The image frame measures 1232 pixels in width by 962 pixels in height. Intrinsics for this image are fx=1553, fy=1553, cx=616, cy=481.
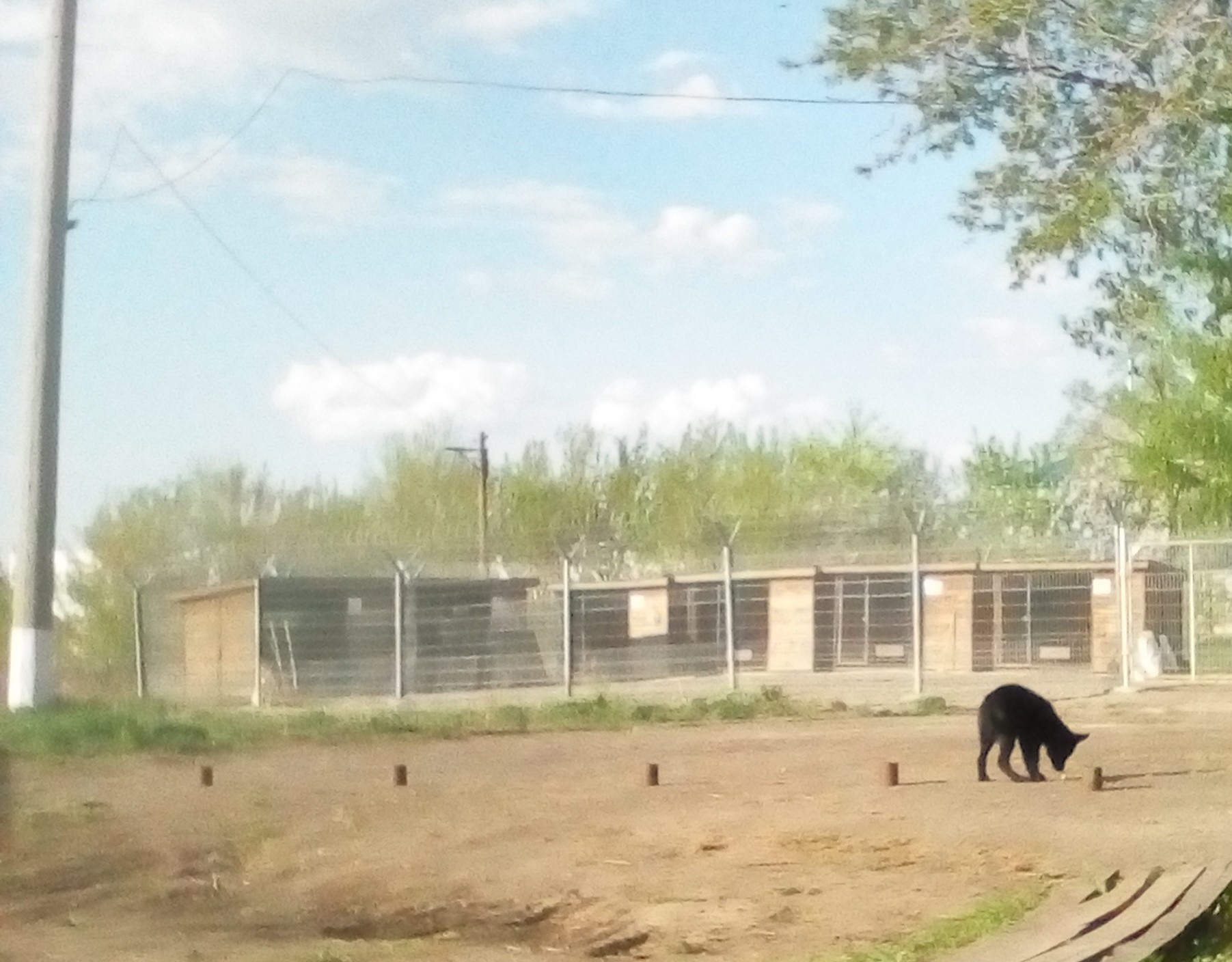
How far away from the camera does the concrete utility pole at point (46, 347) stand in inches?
167

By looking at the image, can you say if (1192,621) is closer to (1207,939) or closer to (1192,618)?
(1192,618)

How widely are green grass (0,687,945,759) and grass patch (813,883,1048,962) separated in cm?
214

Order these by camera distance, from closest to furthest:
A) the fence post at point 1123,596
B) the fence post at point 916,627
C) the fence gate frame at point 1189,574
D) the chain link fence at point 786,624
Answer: the chain link fence at point 786,624, the fence post at point 916,627, the fence gate frame at point 1189,574, the fence post at point 1123,596

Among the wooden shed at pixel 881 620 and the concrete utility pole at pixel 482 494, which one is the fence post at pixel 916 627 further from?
the concrete utility pole at pixel 482 494

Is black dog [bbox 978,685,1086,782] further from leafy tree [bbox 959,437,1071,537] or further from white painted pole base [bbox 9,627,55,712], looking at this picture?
white painted pole base [bbox 9,627,55,712]

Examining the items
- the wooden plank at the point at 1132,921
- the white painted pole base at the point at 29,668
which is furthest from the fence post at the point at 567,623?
the wooden plank at the point at 1132,921

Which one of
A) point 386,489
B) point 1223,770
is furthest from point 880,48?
point 1223,770

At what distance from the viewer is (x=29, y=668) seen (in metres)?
4.50

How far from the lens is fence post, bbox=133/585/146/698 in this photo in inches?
185

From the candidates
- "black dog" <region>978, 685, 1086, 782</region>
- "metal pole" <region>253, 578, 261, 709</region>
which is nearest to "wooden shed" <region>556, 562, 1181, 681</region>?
"black dog" <region>978, 685, 1086, 782</region>

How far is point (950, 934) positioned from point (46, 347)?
303 centimetres

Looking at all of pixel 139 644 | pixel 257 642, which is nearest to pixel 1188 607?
pixel 257 642

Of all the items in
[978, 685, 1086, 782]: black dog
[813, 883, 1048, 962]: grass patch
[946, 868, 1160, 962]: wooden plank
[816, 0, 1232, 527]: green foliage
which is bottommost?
[813, 883, 1048, 962]: grass patch

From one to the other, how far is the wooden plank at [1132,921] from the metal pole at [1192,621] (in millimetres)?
4446
